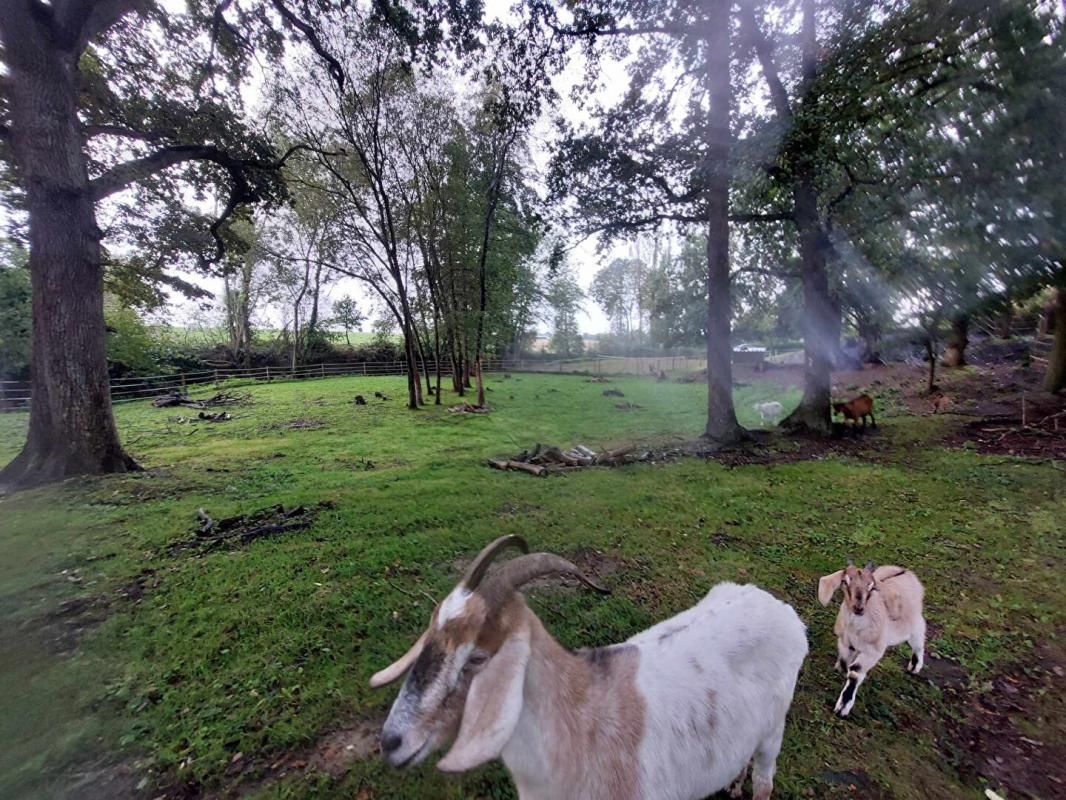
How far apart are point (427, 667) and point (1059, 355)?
1681cm

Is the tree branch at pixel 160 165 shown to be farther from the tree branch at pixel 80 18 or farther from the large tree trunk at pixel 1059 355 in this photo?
the large tree trunk at pixel 1059 355

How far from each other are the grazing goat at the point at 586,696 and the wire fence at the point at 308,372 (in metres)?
17.0

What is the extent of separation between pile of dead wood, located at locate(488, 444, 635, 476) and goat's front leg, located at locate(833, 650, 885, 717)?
16.8 ft

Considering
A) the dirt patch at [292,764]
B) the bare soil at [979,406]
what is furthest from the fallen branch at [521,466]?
the dirt patch at [292,764]

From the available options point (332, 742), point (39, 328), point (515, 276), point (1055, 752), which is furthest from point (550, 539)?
point (515, 276)

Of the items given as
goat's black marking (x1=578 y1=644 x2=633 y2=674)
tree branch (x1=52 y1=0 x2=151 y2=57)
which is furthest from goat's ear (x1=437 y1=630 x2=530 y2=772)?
tree branch (x1=52 y1=0 x2=151 y2=57)

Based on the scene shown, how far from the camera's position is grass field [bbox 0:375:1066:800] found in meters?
2.20

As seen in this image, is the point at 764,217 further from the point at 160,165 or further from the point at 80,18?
the point at 80,18

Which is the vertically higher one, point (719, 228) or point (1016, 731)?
point (719, 228)

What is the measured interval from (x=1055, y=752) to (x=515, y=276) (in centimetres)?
1713

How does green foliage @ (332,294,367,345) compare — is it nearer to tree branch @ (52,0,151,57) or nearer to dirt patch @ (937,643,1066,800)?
tree branch @ (52,0,151,57)

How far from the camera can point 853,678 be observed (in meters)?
2.66

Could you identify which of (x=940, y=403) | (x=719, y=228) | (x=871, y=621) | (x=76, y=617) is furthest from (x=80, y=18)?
(x=940, y=403)

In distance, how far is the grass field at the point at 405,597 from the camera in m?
2.20
